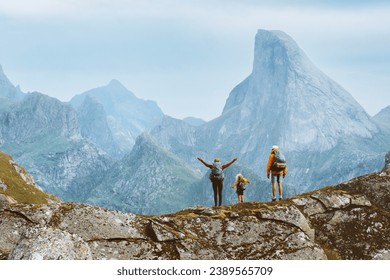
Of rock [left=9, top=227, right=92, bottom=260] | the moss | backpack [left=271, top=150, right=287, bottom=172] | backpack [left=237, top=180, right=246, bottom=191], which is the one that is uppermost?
the moss

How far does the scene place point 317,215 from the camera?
29.3 metres

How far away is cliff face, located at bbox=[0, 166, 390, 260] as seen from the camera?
78.6 ft

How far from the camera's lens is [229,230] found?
26.5 m

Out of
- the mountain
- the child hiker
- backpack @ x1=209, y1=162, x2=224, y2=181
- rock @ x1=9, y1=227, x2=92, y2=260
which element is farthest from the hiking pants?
rock @ x1=9, y1=227, x2=92, y2=260

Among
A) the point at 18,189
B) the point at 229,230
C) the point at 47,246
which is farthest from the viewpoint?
the point at 18,189

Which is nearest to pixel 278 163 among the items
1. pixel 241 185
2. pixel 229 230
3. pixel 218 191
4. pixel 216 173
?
pixel 216 173

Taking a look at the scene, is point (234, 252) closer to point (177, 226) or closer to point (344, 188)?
point (177, 226)

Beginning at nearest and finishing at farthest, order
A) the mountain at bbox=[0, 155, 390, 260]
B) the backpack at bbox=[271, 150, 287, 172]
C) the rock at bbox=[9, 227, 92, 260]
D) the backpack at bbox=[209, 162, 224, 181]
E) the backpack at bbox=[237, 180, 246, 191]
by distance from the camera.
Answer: the rock at bbox=[9, 227, 92, 260] → the mountain at bbox=[0, 155, 390, 260] → the backpack at bbox=[271, 150, 287, 172] → the backpack at bbox=[209, 162, 224, 181] → the backpack at bbox=[237, 180, 246, 191]

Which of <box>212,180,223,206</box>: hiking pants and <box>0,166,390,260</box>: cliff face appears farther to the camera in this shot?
<box>212,180,223,206</box>: hiking pants

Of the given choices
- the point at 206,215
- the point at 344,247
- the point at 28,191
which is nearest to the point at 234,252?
the point at 206,215

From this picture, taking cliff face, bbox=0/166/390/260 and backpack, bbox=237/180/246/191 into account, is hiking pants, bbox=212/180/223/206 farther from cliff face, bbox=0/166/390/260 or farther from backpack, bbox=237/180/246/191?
cliff face, bbox=0/166/390/260

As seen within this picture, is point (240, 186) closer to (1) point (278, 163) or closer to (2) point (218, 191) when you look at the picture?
(2) point (218, 191)

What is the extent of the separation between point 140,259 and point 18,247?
6.50 metres

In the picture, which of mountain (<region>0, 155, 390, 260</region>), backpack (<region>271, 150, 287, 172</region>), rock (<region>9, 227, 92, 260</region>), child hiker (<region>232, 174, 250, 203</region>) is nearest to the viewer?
rock (<region>9, 227, 92, 260</region>)
